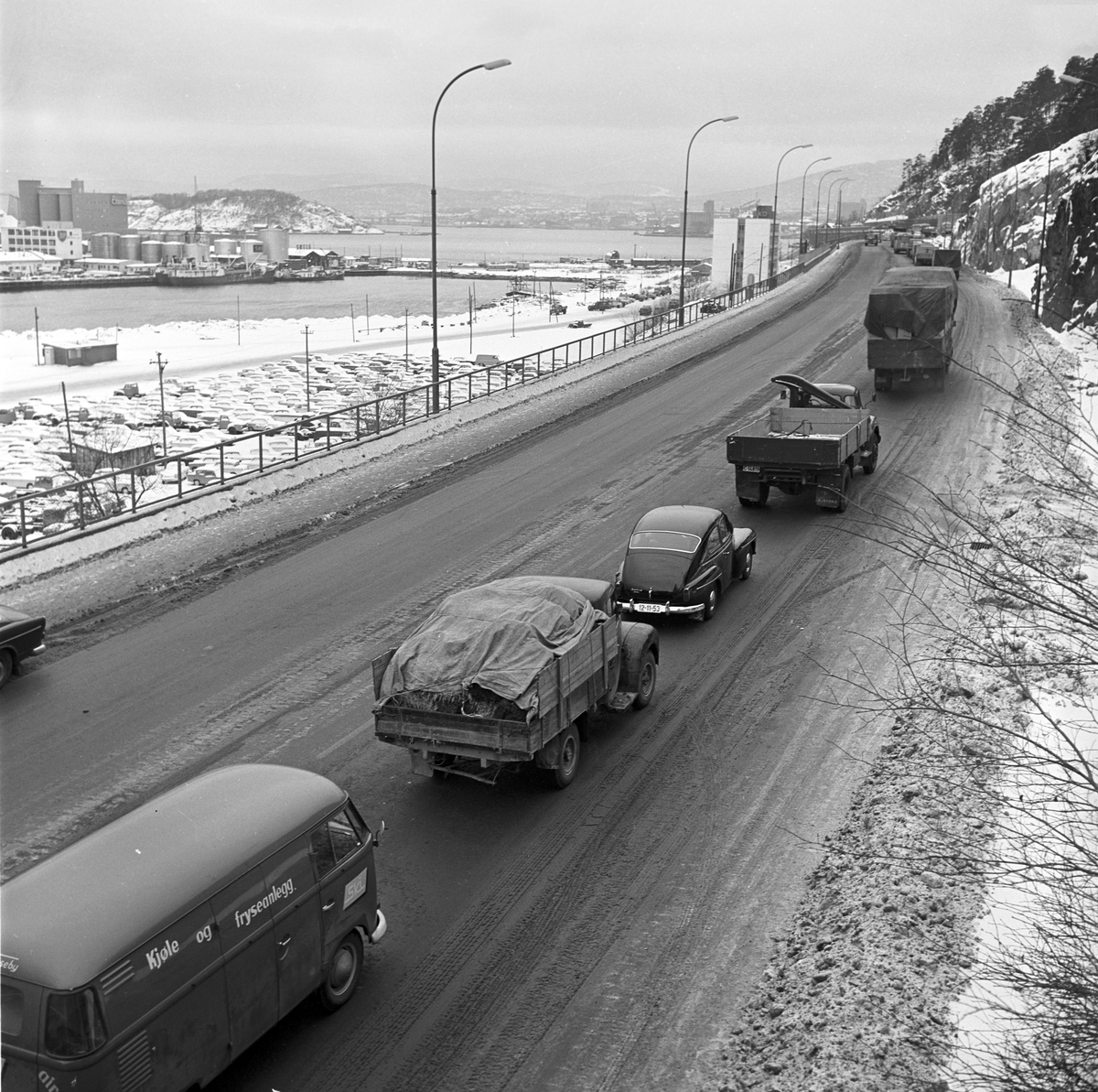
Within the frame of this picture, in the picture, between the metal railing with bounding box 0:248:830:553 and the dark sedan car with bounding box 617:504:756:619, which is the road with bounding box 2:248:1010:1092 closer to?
the dark sedan car with bounding box 617:504:756:619

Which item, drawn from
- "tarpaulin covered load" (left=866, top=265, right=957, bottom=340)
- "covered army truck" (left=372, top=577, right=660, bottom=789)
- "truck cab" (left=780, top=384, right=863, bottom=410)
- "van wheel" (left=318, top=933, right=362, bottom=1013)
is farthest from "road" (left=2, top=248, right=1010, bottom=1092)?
"tarpaulin covered load" (left=866, top=265, right=957, bottom=340)

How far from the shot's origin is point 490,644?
12.3 meters

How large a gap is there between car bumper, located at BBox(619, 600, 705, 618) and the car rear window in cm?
86

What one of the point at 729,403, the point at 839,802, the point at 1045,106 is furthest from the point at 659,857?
the point at 1045,106

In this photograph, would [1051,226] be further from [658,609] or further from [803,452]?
[658,609]

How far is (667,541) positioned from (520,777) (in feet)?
19.5

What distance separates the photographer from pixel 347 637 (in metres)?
17.4

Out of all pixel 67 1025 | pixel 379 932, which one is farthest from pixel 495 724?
pixel 67 1025

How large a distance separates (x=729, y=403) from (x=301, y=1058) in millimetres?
29975

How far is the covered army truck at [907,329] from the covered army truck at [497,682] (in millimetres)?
24969

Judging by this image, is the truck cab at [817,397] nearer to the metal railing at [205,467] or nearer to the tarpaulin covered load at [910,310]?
the tarpaulin covered load at [910,310]

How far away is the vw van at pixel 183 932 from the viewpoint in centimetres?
664

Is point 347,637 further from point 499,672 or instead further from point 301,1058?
point 301,1058

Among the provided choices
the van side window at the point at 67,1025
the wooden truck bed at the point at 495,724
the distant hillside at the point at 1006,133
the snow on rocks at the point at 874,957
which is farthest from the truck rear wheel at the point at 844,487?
the distant hillside at the point at 1006,133
